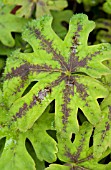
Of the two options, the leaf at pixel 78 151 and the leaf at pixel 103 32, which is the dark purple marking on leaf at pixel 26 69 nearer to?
the leaf at pixel 78 151

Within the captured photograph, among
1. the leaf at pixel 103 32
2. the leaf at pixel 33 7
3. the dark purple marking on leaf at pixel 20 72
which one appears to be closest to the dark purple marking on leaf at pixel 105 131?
the dark purple marking on leaf at pixel 20 72

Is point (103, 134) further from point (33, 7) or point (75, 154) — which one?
point (33, 7)

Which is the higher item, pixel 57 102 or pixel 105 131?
pixel 57 102

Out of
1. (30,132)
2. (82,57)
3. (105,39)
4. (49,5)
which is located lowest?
(30,132)

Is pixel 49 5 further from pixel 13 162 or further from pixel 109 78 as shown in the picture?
pixel 13 162

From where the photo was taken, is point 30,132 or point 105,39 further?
point 105,39

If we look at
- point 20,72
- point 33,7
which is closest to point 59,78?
point 20,72

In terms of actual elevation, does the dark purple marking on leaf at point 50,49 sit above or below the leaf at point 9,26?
below

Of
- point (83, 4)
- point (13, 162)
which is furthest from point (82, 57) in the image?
point (83, 4)
